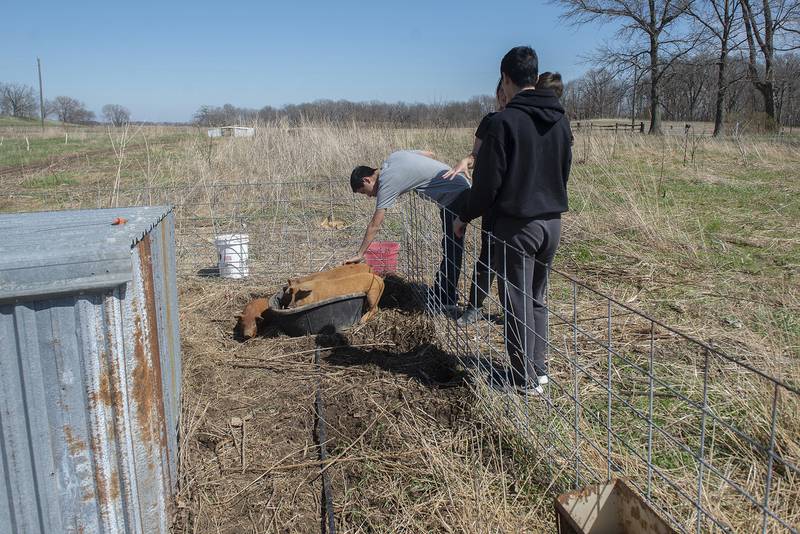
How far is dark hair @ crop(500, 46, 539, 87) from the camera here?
291 centimetres

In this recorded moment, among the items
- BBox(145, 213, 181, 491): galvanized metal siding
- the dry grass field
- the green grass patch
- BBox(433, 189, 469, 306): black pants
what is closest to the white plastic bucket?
the dry grass field

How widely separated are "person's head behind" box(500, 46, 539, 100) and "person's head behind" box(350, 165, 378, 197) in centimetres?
153

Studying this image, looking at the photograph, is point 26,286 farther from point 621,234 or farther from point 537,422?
point 621,234

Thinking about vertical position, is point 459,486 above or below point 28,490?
below

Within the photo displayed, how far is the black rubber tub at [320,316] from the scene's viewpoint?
398 centimetres

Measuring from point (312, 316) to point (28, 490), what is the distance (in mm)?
2469

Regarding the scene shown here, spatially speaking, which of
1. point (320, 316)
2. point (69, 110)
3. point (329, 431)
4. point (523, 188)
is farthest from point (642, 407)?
point (69, 110)

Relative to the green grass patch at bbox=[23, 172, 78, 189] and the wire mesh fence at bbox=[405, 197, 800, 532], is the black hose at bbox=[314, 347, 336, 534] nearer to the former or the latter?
the wire mesh fence at bbox=[405, 197, 800, 532]

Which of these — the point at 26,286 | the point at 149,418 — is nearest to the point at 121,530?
the point at 149,418

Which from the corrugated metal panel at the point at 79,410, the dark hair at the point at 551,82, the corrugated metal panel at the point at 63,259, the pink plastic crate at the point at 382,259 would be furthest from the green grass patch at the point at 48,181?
the corrugated metal panel at the point at 79,410

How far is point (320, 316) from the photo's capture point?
13.2 ft

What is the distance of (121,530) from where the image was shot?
1720 mm

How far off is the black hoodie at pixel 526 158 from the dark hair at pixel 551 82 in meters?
0.38

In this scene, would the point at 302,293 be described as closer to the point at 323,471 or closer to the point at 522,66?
the point at 323,471
